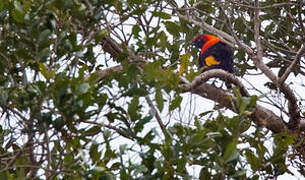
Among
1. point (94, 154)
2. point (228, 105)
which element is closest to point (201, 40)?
point (228, 105)

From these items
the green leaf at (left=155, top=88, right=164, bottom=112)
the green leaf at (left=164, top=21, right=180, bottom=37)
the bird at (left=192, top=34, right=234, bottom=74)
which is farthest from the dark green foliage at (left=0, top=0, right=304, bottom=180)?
the bird at (left=192, top=34, right=234, bottom=74)

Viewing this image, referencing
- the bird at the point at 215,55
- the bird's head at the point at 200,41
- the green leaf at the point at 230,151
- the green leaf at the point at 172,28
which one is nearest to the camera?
the green leaf at the point at 230,151

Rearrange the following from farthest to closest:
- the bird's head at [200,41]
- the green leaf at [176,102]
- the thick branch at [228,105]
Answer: the bird's head at [200,41] → the thick branch at [228,105] → the green leaf at [176,102]

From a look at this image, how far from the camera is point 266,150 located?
2658mm

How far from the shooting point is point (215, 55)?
17.9ft

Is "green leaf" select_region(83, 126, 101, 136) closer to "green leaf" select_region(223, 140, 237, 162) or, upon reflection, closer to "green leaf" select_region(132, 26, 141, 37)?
"green leaf" select_region(132, 26, 141, 37)

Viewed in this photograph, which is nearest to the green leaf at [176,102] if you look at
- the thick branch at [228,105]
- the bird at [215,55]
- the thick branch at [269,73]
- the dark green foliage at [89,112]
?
the dark green foliage at [89,112]

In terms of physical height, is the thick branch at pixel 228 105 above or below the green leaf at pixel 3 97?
above

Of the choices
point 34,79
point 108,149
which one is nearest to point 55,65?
point 34,79

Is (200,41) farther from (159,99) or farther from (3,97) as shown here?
(3,97)

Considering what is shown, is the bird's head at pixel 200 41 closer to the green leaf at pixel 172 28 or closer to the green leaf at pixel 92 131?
the green leaf at pixel 172 28

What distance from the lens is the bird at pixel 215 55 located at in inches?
204

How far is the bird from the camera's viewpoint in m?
5.19

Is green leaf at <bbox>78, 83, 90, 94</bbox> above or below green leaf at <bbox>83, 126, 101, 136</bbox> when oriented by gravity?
below
